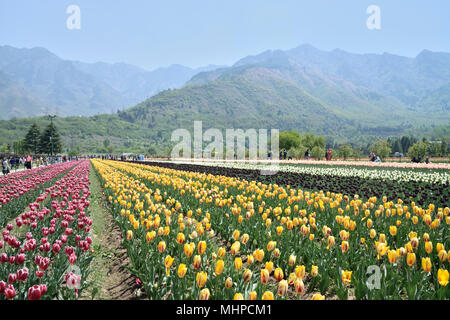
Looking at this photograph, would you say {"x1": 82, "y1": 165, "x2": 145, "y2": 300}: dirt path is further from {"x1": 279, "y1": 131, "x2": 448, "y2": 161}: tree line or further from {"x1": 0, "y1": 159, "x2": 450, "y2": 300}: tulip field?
{"x1": 279, "y1": 131, "x2": 448, "y2": 161}: tree line

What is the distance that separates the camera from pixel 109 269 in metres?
5.00

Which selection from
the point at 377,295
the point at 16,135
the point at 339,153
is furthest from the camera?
the point at 16,135

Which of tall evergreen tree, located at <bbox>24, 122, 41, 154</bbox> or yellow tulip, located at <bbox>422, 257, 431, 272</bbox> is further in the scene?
tall evergreen tree, located at <bbox>24, 122, 41, 154</bbox>

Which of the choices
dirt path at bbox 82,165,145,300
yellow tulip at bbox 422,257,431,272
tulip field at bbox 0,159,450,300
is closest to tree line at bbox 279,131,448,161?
dirt path at bbox 82,165,145,300

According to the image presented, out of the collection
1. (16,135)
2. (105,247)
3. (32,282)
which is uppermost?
(16,135)

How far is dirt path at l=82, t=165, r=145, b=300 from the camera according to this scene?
4.11m

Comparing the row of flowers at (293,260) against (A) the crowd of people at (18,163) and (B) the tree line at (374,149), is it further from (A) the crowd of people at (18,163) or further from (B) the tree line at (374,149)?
(B) the tree line at (374,149)

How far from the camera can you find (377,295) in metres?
2.99

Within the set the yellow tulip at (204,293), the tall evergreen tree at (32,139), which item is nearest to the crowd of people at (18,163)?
the yellow tulip at (204,293)

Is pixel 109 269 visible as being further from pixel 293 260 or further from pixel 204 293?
pixel 293 260

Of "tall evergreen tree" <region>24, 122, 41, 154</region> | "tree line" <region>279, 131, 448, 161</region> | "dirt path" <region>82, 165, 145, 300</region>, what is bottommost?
"dirt path" <region>82, 165, 145, 300</region>

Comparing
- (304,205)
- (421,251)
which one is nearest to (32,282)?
(421,251)
